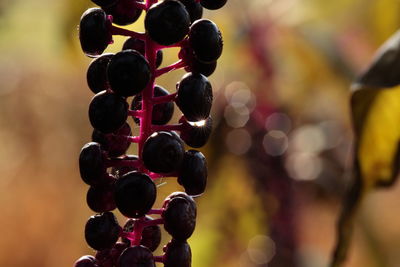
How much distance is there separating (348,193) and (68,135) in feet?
10.2

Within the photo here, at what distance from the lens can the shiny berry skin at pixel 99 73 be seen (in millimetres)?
662

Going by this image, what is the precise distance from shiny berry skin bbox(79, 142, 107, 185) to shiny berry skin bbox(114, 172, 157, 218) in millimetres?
32

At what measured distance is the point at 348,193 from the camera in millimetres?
1109

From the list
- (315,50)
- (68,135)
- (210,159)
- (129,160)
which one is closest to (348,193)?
(129,160)

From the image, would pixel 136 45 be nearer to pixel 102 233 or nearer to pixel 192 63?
pixel 192 63

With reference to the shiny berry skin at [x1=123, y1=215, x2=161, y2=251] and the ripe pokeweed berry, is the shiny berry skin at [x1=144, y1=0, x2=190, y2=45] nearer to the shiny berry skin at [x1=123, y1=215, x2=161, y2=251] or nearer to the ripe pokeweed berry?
the ripe pokeweed berry

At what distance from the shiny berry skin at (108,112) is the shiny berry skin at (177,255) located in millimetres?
123

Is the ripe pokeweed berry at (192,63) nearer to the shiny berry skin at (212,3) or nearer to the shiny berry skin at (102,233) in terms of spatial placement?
the shiny berry skin at (212,3)

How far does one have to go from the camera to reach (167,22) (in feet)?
1.94

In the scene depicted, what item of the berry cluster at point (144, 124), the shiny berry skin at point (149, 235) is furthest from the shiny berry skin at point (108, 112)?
the shiny berry skin at point (149, 235)

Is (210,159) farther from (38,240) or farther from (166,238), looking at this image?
(38,240)

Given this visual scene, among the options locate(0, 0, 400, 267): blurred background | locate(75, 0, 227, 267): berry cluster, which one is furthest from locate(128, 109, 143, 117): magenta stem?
locate(0, 0, 400, 267): blurred background

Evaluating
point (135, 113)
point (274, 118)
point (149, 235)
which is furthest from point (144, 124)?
point (274, 118)

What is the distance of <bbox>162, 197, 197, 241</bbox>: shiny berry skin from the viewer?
0.64 m
